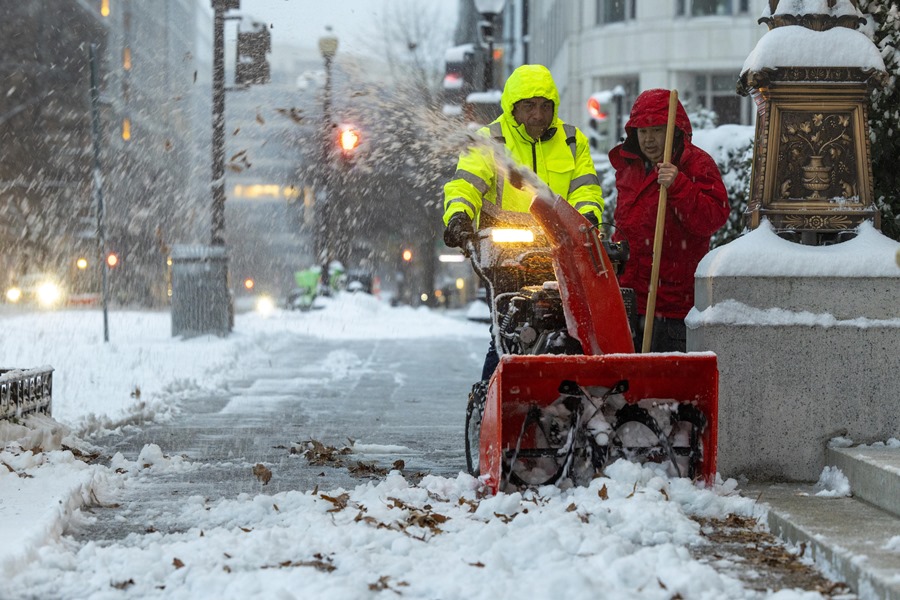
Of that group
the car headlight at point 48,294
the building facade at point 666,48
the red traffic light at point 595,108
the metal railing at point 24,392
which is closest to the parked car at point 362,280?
the car headlight at point 48,294

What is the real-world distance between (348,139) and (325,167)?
71.4ft

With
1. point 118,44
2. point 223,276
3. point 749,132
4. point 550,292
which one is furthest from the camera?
point 118,44

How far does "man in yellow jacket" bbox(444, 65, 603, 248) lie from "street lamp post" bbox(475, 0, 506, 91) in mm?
12969

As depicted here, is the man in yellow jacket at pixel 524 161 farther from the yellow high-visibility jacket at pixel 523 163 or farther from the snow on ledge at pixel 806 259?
the snow on ledge at pixel 806 259

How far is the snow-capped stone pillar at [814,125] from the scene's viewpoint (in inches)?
262

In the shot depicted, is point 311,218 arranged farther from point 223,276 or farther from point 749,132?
point 749,132

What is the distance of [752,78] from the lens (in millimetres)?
6711

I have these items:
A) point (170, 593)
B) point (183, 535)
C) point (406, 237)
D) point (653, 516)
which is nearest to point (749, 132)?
point (653, 516)

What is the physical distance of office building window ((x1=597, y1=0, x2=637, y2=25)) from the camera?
35.9m

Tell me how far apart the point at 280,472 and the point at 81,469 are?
3.69ft

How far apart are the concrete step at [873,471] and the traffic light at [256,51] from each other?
1307 cm

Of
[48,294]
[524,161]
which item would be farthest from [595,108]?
[48,294]

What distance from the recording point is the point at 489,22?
65.6 ft

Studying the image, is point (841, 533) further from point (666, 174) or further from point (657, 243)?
point (666, 174)
